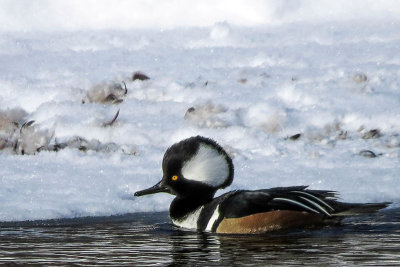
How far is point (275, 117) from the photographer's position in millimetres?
10281

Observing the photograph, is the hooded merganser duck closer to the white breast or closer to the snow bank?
the white breast

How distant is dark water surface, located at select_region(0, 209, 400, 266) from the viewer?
219 inches

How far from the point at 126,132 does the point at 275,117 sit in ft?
4.80

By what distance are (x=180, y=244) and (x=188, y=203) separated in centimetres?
108

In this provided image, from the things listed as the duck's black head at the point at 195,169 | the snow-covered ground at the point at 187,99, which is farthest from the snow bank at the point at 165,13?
the duck's black head at the point at 195,169

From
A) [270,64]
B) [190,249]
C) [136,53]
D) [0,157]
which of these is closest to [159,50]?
[136,53]

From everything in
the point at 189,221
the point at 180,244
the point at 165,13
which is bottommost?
the point at 180,244

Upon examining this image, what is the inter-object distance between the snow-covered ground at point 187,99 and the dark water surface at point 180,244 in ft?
1.66

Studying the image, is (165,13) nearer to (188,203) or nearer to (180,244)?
(188,203)

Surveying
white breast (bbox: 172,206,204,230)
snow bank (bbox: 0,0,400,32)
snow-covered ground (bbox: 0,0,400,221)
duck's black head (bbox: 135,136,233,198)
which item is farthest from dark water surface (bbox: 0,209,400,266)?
snow bank (bbox: 0,0,400,32)

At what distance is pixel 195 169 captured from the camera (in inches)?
291

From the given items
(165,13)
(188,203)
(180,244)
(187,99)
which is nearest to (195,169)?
(188,203)

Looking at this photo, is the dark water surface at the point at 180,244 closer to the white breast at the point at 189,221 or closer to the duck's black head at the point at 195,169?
the white breast at the point at 189,221

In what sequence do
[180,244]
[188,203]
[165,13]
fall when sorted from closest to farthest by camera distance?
1. [180,244]
2. [188,203]
3. [165,13]
